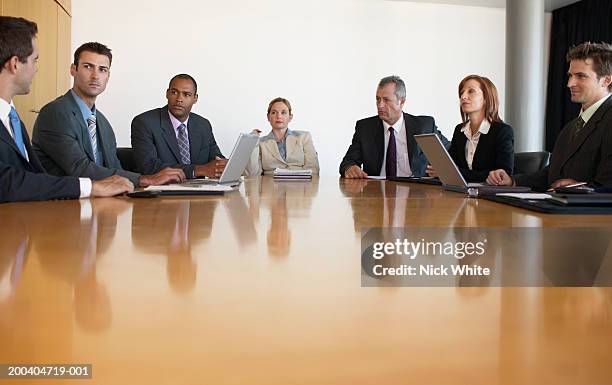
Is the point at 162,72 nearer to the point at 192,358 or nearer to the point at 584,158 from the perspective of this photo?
the point at 584,158

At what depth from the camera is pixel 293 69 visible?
7.91 m

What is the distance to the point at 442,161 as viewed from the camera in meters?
2.61

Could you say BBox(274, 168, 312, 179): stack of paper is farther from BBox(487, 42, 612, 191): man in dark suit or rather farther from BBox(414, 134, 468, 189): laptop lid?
BBox(487, 42, 612, 191): man in dark suit

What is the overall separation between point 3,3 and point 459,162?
377 centimetres

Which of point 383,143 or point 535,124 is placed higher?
point 535,124

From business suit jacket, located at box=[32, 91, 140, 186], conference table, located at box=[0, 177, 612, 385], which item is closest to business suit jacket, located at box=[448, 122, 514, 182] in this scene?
business suit jacket, located at box=[32, 91, 140, 186]

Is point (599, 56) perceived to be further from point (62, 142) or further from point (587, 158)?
point (62, 142)

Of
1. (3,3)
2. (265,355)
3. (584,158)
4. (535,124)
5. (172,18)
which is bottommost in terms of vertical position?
(265,355)

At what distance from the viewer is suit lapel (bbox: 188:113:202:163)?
4.64m

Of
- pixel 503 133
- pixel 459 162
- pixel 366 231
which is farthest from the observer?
pixel 459 162

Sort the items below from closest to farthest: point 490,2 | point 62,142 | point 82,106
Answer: point 62,142 → point 82,106 → point 490,2

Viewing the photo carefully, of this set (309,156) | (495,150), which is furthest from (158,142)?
(495,150)

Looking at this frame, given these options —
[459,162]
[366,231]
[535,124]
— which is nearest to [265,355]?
[366,231]

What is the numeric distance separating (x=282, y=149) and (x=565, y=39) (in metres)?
5.18
